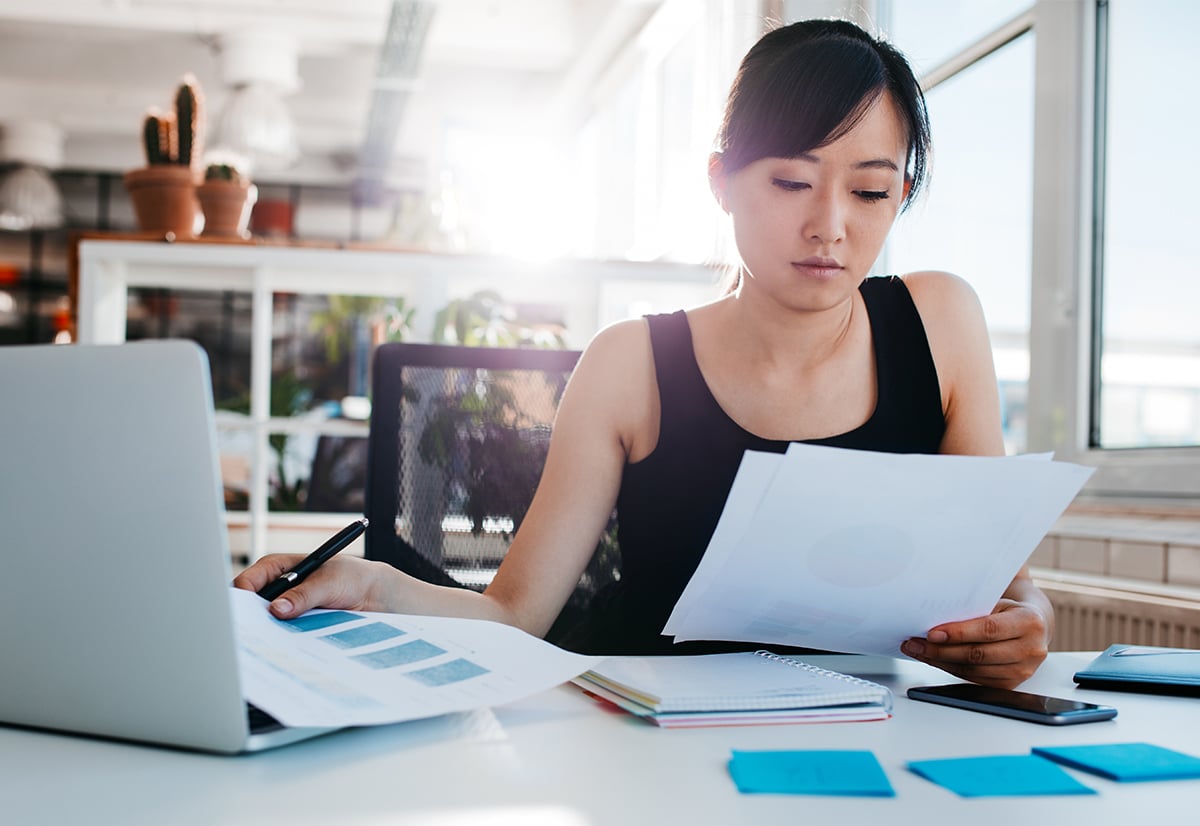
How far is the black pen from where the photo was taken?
0.76m

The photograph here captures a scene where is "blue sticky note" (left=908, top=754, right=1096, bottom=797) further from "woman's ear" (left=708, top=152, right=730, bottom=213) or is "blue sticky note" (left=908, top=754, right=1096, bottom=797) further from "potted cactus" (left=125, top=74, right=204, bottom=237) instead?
"potted cactus" (left=125, top=74, right=204, bottom=237)

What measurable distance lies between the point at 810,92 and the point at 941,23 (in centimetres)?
196

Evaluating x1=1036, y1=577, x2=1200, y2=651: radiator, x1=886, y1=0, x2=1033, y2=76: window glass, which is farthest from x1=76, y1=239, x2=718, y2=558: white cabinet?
x1=1036, y1=577, x2=1200, y2=651: radiator

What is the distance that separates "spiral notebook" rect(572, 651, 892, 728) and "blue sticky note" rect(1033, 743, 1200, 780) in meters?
0.12

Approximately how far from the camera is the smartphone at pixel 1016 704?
68 centimetres

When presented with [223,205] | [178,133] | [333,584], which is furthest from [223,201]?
[333,584]

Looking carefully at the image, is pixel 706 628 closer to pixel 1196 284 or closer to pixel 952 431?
pixel 952 431

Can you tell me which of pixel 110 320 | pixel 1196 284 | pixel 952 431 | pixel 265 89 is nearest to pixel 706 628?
pixel 952 431

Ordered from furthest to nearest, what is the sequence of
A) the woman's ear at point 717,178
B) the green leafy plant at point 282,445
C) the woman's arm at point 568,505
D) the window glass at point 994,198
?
the green leafy plant at point 282,445, the window glass at point 994,198, the woman's ear at point 717,178, the woman's arm at point 568,505

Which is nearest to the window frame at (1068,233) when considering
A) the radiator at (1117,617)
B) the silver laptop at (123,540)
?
the radiator at (1117,617)

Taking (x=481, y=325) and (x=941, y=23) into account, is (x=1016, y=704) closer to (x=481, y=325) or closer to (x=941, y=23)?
(x=481, y=325)

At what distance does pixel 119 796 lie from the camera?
0.49m

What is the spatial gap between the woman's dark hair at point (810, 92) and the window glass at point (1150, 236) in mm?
1024

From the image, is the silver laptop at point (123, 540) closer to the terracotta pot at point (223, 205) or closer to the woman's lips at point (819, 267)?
the woman's lips at point (819, 267)
